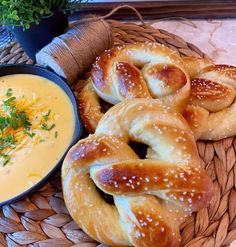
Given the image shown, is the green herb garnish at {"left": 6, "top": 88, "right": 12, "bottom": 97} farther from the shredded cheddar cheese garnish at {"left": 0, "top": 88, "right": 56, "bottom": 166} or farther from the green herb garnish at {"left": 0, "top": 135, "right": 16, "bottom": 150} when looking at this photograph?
the green herb garnish at {"left": 0, "top": 135, "right": 16, "bottom": 150}

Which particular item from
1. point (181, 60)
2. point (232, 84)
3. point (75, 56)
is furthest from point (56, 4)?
point (232, 84)

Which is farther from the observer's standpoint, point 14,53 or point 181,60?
point 14,53

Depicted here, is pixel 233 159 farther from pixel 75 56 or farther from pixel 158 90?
pixel 75 56

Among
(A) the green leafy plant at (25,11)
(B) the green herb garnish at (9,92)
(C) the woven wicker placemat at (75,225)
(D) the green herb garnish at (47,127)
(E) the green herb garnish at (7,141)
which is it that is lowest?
(C) the woven wicker placemat at (75,225)

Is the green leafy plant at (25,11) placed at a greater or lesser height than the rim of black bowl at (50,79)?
greater

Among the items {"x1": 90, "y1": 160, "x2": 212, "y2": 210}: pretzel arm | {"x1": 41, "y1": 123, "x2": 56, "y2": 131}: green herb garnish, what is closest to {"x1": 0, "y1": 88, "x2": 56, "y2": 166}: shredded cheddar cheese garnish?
{"x1": 41, "y1": 123, "x2": 56, "y2": 131}: green herb garnish

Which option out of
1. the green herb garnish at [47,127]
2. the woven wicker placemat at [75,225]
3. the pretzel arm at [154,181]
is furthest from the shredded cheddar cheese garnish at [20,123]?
the pretzel arm at [154,181]

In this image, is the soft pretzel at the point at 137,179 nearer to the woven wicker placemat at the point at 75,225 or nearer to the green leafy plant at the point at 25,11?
the woven wicker placemat at the point at 75,225
